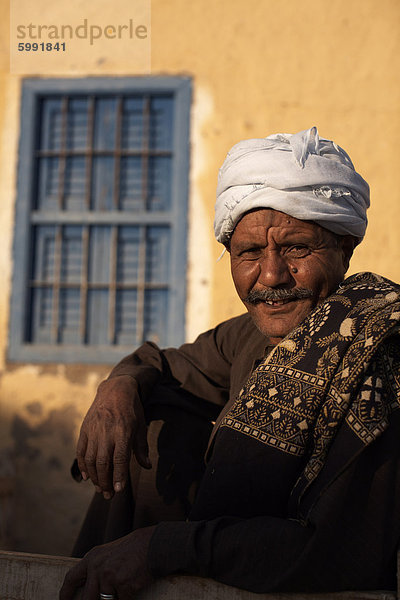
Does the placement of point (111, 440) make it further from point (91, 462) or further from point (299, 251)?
point (299, 251)

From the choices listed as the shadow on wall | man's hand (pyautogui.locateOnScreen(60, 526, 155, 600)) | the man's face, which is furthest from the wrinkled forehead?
the shadow on wall

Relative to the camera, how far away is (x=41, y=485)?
4113 mm

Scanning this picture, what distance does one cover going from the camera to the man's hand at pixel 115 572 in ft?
4.50

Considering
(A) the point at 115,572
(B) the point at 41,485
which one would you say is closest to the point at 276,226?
(A) the point at 115,572

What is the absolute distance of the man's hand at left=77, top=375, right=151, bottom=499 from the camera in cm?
184

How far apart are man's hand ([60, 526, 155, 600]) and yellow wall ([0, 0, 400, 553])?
2677mm

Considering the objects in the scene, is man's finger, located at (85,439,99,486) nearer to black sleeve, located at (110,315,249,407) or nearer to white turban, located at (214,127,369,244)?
black sleeve, located at (110,315,249,407)

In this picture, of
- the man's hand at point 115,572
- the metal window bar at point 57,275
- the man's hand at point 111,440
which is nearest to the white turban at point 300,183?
the man's hand at point 111,440

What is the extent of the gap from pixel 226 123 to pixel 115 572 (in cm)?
340

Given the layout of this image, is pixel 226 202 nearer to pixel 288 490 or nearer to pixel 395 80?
pixel 288 490

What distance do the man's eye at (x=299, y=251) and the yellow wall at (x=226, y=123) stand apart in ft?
6.85

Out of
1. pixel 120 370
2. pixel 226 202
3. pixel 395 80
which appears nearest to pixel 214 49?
pixel 395 80

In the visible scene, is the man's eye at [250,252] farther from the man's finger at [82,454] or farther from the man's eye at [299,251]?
the man's finger at [82,454]

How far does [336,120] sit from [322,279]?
2521mm
